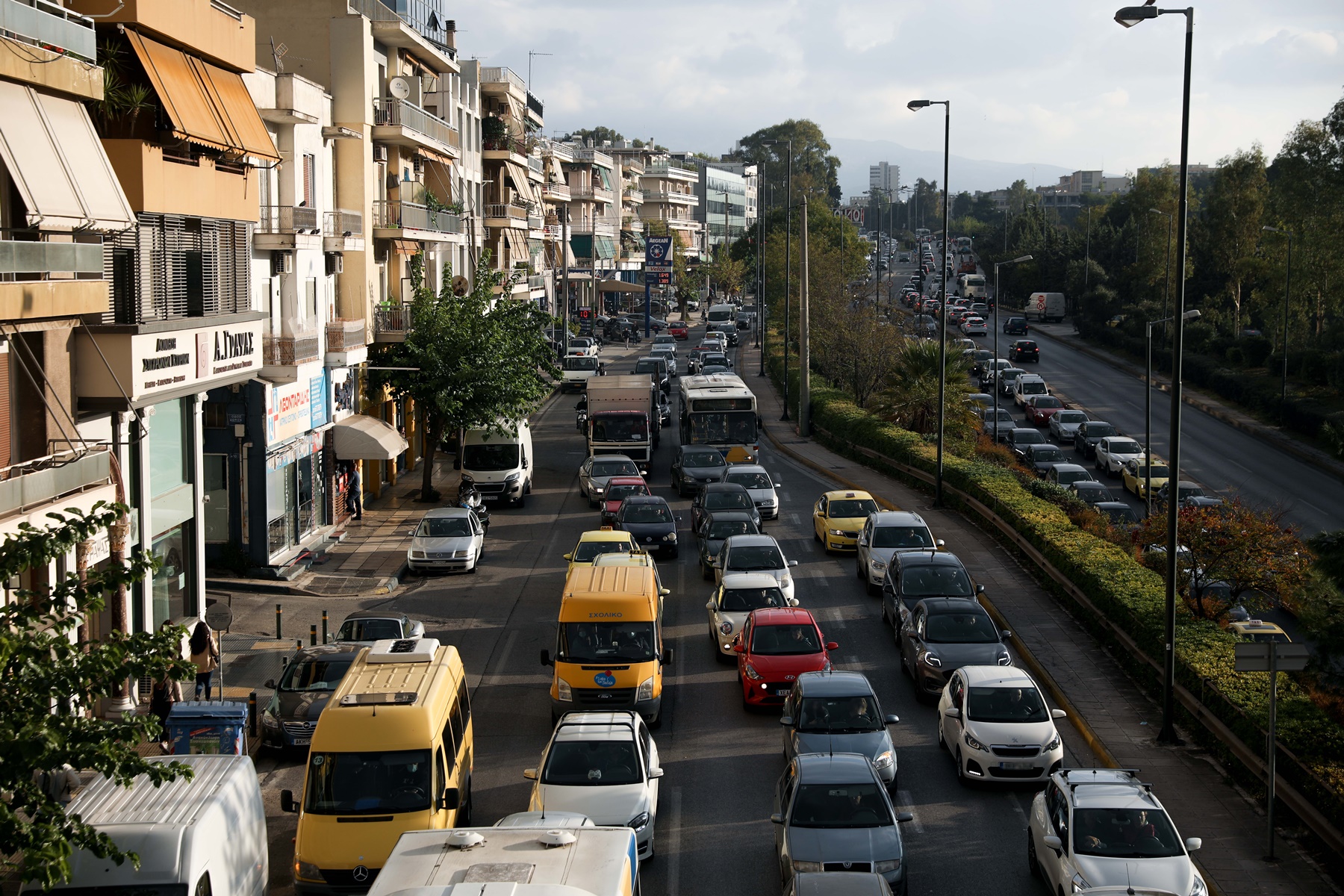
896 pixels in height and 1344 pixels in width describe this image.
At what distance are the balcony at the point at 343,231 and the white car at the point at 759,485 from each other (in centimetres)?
1185

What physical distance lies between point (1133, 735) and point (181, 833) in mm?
13679

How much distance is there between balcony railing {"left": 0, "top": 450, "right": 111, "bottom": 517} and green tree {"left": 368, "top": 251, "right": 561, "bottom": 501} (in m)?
17.4

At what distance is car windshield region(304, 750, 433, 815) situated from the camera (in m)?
13.8

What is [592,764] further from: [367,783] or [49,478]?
[49,478]

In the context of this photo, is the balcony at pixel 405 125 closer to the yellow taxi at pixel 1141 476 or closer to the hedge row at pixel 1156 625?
the hedge row at pixel 1156 625

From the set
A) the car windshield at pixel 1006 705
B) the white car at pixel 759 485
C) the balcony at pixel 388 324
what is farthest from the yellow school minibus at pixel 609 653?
the balcony at pixel 388 324

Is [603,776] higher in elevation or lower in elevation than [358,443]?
lower

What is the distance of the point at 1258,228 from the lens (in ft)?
270

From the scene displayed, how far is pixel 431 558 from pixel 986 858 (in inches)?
699

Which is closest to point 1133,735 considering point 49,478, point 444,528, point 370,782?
point 370,782

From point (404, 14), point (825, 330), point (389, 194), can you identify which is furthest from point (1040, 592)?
point (825, 330)

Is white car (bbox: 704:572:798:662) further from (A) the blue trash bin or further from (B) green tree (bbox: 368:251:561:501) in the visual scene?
(B) green tree (bbox: 368:251:561:501)

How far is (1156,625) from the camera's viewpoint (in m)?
21.5

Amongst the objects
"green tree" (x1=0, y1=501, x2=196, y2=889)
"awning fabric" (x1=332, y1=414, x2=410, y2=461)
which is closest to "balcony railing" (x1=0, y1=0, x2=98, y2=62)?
"green tree" (x1=0, y1=501, x2=196, y2=889)
